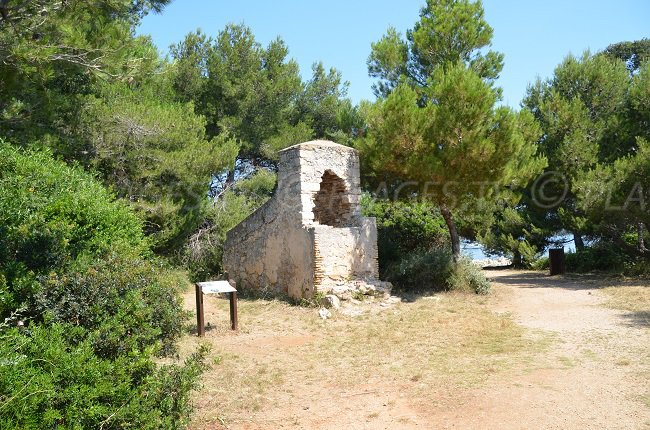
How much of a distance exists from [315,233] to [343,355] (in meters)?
3.35

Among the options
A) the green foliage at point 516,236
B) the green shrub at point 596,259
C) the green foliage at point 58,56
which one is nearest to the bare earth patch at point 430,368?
the green foliage at point 58,56

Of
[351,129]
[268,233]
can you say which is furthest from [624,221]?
[268,233]

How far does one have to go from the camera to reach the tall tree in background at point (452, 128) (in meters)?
10.2

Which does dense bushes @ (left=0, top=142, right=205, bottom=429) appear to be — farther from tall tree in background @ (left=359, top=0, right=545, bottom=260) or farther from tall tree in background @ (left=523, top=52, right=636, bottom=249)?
tall tree in background @ (left=523, top=52, right=636, bottom=249)

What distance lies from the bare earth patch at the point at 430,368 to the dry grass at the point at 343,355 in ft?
0.05

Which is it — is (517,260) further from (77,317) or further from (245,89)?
(77,317)

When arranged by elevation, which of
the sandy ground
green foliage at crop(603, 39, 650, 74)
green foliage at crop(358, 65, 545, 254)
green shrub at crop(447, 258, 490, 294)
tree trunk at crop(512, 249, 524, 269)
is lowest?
the sandy ground

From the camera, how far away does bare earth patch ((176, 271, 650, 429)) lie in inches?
178

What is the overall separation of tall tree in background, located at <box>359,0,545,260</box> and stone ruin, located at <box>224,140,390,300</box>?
1.05 meters

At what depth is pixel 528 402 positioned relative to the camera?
4.68 meters

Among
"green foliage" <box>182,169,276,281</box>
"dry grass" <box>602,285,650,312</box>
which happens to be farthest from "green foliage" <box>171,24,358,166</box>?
"dry grass" <box>602,285,650,312</box>

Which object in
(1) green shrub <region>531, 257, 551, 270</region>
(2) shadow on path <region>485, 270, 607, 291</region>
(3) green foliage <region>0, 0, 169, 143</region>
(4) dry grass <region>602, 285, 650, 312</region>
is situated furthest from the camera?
(1) green shrub <region>531, 257, 551, 270</region>

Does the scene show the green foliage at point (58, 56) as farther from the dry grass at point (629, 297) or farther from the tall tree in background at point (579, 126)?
the tall tree in background at point (579, 126)

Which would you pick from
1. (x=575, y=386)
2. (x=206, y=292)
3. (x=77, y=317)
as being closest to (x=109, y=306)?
(x=77, y=317)
